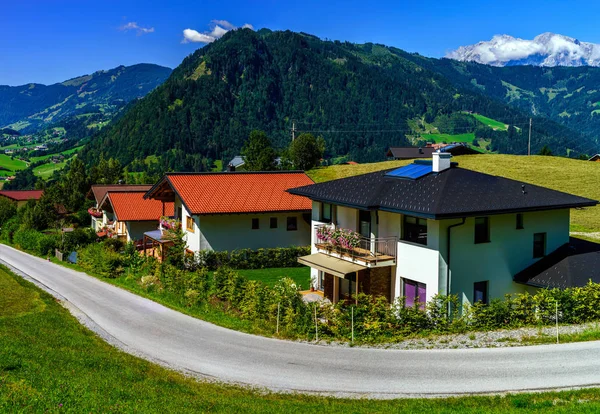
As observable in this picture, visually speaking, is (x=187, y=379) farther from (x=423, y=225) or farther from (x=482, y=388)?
(x=423, y=225)

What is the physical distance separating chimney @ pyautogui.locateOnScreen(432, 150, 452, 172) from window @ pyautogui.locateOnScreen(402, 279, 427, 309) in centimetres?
573

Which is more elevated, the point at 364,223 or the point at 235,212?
the point at 364,223

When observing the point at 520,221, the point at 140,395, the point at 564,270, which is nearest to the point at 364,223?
the point at 520,221

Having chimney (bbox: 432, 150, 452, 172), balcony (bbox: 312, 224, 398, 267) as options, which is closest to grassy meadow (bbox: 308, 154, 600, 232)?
chimney (bbox: 432, 150, 452, 172)

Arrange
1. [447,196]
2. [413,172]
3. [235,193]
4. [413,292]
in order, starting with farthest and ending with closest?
[235,193], [413,172], [413,292], [447,196]

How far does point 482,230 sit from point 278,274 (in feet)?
46.6

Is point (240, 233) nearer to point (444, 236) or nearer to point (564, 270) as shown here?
point (444, 236)

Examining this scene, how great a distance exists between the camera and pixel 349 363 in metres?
16.9

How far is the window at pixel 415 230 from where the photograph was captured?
22125 mm

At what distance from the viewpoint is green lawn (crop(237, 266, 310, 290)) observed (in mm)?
30703

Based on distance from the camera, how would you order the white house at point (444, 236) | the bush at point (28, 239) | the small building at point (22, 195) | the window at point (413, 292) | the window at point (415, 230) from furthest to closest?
the small building at point (22, 195) < the bush at point (28, 239) < the window at point (415, 230) < the window at point (413, 292) < the white house at point (444, 236)

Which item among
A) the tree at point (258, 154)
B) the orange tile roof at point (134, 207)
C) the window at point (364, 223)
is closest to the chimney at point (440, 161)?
the window at point (364, 223)

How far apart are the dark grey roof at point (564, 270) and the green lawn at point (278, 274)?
11435mm

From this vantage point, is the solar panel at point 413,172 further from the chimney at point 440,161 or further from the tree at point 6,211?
the tree at point 6,211
